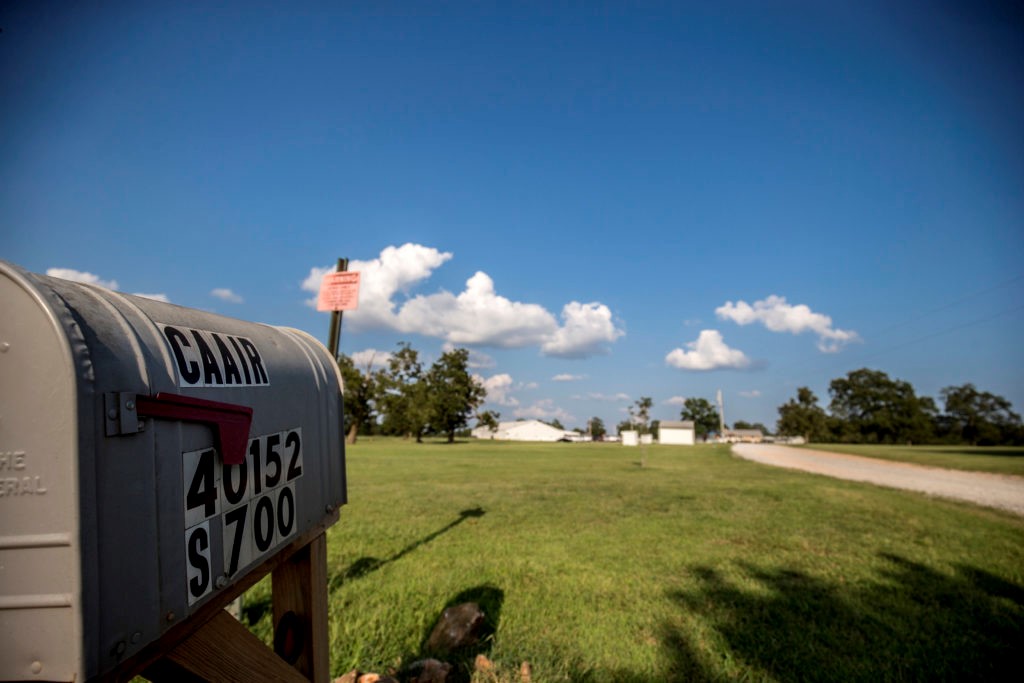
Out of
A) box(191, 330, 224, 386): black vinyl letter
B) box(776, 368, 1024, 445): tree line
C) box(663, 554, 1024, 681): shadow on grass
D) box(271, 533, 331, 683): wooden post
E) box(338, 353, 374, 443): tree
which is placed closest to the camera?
box(191, 330, 224, 386): black vinyl letter

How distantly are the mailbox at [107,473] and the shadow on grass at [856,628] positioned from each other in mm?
3163

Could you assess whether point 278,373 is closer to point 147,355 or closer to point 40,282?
point 147,355

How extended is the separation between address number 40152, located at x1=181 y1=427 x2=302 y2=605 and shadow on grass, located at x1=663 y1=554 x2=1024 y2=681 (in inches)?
112

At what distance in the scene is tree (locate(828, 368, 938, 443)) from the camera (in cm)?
7961

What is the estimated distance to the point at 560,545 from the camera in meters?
6.47

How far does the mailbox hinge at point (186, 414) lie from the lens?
0.99m

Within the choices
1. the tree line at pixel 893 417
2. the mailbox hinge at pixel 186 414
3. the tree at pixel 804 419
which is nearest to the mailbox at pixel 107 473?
the mailbox hinge at pixel 186 414

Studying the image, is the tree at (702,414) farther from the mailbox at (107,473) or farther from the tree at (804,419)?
the mailbox at (107,473)

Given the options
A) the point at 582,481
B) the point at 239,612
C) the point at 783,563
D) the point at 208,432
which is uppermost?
the point at 208,432

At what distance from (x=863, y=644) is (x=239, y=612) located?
468cm

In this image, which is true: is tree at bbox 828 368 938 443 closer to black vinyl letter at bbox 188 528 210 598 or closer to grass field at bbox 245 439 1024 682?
grass field at bbox 245 439 1024 682

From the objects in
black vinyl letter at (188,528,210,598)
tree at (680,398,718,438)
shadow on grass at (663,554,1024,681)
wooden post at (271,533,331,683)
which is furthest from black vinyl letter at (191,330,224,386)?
tree at (680,398,718,438)

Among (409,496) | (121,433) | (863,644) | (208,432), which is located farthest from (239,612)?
(409,496)

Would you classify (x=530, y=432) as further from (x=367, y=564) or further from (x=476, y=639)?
(x=476, y=639)
